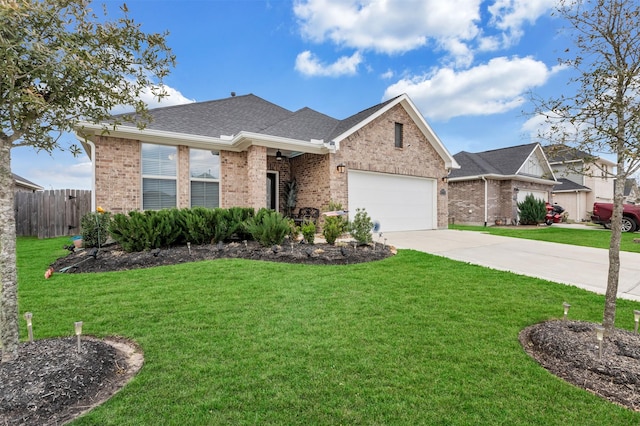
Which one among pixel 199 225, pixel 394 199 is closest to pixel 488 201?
pixel 394 199

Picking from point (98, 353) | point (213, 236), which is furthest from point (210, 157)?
point (98, 353)

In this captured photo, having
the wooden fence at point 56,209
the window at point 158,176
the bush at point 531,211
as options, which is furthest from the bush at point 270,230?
the bush at point 531,211

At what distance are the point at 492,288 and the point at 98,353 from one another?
5030 mm

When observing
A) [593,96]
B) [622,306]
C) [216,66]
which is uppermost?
[216,66]

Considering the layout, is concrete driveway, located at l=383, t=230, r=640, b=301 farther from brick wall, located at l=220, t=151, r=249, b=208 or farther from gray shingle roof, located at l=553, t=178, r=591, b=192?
gray shingle roof, located at l=553, t=178, r=591, b=192

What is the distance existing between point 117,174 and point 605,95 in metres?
10.6

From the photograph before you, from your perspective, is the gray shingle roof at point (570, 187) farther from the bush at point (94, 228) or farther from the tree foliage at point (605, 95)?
the bush at point (94, 228)

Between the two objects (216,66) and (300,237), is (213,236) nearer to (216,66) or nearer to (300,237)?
(300,237)

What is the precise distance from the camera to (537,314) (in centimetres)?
366

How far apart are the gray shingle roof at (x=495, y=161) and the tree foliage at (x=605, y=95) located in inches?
601

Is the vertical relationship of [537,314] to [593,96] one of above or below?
below

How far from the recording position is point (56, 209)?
37.6 ft

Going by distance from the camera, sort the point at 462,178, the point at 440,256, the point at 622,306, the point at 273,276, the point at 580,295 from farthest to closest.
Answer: the point at 462,178, the point at 440,256, the point at 273,276, the point at 580,295, the point at 622,306

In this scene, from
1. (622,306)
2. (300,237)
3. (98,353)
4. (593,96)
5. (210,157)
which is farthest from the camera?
(210,157)
